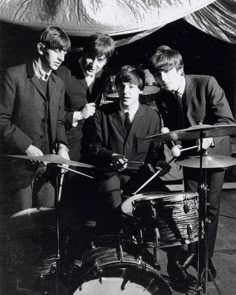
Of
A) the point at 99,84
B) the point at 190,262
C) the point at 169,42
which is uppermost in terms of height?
the point at 169,42

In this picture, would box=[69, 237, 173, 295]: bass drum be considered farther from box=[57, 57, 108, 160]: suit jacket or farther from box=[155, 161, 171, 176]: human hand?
box=[57, 57, 108, 160]: suit jacket

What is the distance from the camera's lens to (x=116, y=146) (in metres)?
3.43

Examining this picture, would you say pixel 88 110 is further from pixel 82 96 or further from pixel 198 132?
pixel 198 132

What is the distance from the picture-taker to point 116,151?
342cm

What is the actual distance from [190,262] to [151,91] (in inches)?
67.6

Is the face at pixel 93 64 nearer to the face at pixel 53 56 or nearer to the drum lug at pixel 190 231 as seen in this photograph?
the face at pixel 53 56

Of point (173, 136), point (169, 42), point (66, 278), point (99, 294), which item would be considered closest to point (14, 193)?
point (66, 278)

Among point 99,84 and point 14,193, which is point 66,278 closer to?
point 14,193

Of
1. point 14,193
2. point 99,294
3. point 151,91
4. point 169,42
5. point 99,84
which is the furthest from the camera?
point 169,42

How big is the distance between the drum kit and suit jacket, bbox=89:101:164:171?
0.63 m

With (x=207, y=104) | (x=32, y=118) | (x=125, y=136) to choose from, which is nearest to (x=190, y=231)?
(x=125, y=136)

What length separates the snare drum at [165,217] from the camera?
2.68 metres

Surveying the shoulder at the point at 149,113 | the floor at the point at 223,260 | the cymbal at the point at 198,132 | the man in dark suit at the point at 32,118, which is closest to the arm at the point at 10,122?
the man in dark suit at the point at 32,118

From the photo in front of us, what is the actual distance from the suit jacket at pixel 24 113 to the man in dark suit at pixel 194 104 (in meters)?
0.89
